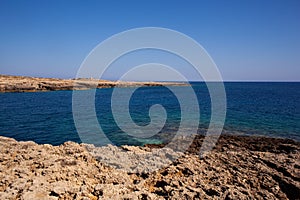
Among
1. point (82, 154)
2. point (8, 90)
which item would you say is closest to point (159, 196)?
point (82, 154)

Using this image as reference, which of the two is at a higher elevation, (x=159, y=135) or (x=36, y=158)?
(x=36, y=158)

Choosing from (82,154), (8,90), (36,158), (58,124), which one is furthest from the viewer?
(8,90)

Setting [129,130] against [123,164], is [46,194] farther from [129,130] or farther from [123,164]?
[129,130]

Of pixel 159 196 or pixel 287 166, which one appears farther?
pixel 287 166

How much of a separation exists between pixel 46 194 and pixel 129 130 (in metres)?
19.0

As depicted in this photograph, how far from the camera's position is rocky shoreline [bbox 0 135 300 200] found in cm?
694

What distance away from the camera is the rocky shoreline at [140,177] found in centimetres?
694

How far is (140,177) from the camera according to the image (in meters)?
8.63

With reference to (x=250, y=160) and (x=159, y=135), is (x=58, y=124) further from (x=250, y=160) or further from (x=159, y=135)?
(x=250, y=160)

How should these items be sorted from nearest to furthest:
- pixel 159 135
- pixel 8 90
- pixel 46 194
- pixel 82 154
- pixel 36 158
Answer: pixel 46 194 < pixel 36 158 < pixel 82 154 < pixel 159 135 < pixel 8 90

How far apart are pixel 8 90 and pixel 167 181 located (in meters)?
82.8

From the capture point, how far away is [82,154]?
1027cm

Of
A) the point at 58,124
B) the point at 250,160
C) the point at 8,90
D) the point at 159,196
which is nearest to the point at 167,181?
the point at 159,196

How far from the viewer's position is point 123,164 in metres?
9.47
